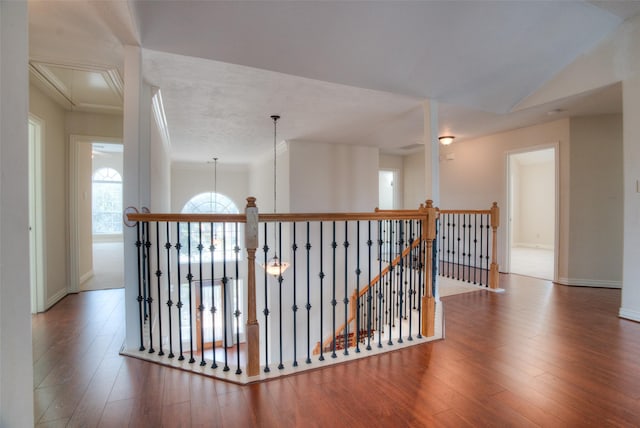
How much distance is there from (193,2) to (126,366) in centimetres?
265

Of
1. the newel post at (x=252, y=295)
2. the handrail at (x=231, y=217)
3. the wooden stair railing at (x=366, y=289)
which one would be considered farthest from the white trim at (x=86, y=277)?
the newel post at (x=252, y=295)

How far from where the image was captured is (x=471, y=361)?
2.32 metres

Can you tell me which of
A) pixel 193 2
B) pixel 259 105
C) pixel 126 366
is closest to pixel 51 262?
pixel 126 366

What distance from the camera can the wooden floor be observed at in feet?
5.46

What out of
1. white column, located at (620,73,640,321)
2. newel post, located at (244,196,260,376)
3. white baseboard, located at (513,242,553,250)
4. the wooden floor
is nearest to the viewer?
the wooden floor

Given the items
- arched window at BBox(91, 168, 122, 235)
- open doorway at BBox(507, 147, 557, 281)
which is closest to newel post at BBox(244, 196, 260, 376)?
open doorway at BBox(507, 147, 557, 281)

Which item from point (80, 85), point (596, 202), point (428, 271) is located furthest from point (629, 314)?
Answer: point (80, 85)

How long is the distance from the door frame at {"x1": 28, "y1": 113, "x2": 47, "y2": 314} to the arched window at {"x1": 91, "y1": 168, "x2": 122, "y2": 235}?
6.68 metres

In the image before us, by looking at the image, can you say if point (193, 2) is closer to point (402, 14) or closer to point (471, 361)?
point (402, 14)

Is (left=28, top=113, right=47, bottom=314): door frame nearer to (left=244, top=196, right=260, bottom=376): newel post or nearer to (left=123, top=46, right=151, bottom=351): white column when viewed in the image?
(left=123, top=46, right=151, bottom=351): white column

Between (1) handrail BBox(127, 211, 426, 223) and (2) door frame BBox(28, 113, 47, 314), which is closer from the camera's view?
(1) handrail BBox(127, 211, 426, 223)

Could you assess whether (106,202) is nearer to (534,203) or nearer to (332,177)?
→ (332,177)

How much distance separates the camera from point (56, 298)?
3631mm

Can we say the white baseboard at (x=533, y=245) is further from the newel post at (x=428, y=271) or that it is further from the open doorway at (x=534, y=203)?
the newel post at (x=428, y=271)
